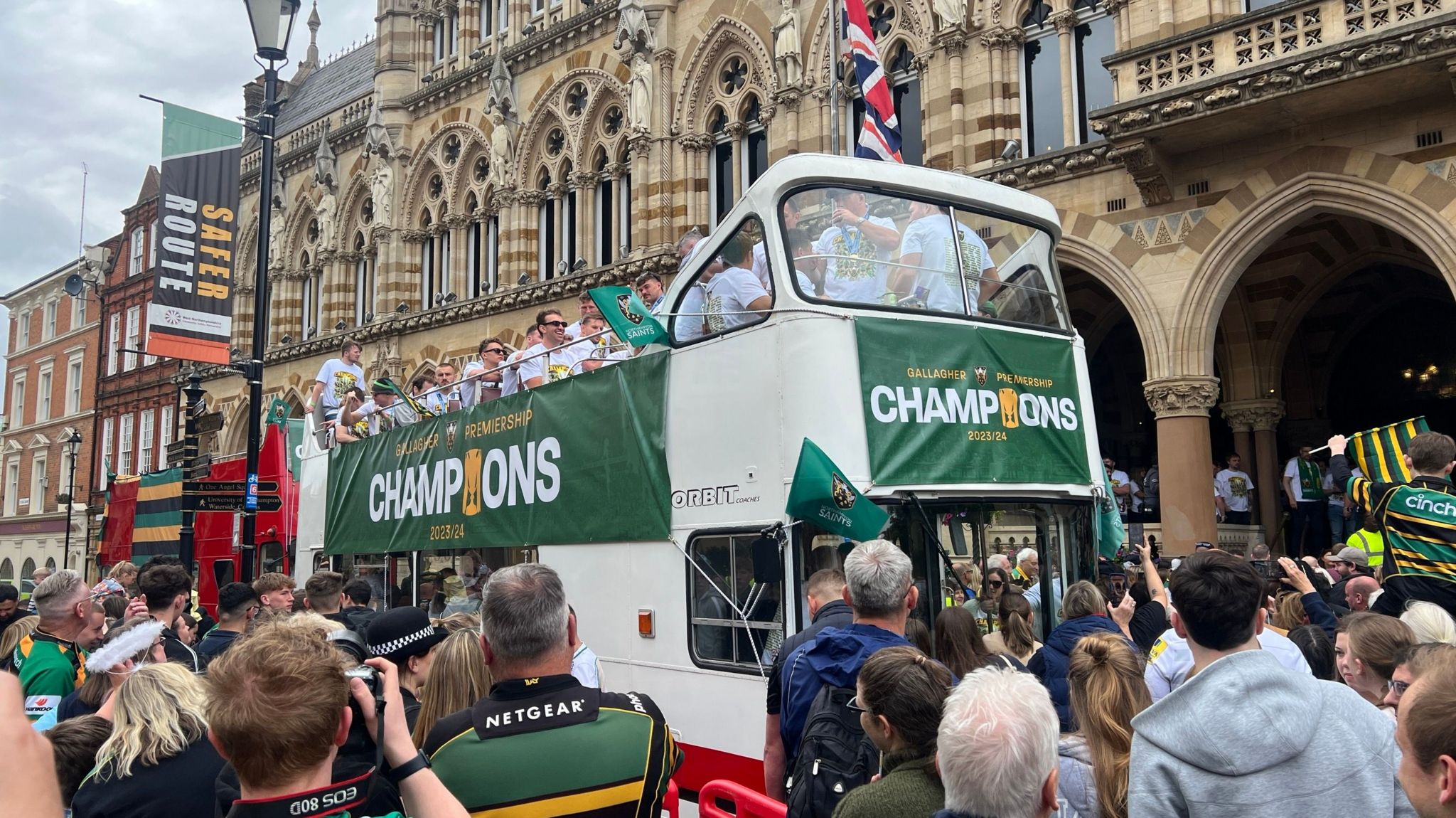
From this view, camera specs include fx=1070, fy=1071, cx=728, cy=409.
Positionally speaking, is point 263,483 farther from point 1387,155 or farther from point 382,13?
point 382,13

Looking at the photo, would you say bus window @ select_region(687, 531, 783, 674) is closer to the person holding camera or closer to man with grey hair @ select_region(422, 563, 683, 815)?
man with grey hair @ select_region(422, 563, 683, 815)

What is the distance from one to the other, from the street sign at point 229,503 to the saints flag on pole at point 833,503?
9802mm

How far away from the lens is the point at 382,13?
30438 mm

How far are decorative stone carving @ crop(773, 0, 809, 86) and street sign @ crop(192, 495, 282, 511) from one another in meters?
11.7

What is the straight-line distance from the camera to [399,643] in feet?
13.3

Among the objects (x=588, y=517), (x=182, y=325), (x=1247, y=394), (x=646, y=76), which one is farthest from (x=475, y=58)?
(x=588, y=517)

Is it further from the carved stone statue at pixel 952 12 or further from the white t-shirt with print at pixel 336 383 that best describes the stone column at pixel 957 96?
the white t-shirt with print at pixel 336 383

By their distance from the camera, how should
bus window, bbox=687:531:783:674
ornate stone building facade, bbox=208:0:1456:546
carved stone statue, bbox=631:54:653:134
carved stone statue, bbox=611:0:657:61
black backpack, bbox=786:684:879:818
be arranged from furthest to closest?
carved stone statue, bbox=631:54:653:134
carved stone statue, bbox=611:0:657:61
ornate stone building facade, bbox=208:0:1456:546
bus window, bbox=687:531:783:674
black backpack, bbox=786:684:879:818

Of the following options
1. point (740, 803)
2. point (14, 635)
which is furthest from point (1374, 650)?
point (14, 635)

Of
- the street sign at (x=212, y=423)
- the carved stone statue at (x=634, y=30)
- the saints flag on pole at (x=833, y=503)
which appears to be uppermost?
the carved stone statue at (x=634, y=30)

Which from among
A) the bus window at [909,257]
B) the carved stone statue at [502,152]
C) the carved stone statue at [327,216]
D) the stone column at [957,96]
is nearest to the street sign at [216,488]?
the bus window at [909,257]

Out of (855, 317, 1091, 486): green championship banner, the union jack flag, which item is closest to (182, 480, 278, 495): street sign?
the union jack flag

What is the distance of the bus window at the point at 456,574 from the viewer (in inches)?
414

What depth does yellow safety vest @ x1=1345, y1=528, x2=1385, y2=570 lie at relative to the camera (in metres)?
7.99
